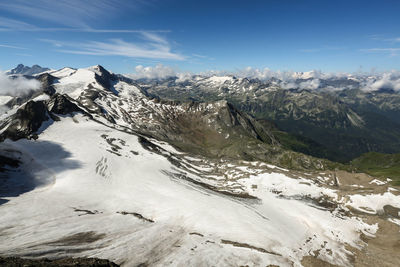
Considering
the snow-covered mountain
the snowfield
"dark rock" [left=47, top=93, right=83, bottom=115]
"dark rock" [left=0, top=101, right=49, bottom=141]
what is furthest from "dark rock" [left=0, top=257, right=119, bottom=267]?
"dark rock" [left=47, top=93, right=83, bottom=115]

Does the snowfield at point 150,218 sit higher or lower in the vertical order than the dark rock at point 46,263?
lower

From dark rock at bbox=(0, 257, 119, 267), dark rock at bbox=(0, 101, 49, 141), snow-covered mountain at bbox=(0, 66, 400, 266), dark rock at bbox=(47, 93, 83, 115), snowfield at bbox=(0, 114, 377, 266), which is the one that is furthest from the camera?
dark rock at bbox=(47, 93, 83, 115)

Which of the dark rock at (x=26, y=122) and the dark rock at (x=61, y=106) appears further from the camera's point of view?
the dark rock at (x=61, y=106)

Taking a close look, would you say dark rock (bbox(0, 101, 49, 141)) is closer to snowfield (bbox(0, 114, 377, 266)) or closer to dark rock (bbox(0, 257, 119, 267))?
snowfield (bbox(0, 114, 377, 266))

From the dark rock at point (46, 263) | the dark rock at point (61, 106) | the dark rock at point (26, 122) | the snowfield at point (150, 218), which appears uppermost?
the dark rock at point (61, 106)

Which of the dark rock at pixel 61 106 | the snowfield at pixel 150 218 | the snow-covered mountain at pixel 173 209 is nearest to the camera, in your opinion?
the snowfield at pixel 150 218

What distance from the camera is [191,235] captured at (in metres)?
45.0

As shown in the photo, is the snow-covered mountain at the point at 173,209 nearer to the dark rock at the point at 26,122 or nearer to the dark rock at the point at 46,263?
the dark rock at the point at 26,122

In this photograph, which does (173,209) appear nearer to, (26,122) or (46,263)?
(46,263)

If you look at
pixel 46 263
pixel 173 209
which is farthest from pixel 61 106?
pixel 46 263

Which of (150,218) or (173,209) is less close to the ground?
(173,209)

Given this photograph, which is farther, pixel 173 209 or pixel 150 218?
pixel 173 209

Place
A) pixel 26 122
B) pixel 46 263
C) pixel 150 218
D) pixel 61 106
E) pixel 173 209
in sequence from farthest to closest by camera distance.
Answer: pixel 61 106, pixel 26 122, pixel 173 209, pixel 150 218, pixel 46 263

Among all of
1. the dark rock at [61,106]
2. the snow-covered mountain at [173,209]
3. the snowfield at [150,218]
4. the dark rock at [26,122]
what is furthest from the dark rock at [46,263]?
the dark rock at [61,106]
